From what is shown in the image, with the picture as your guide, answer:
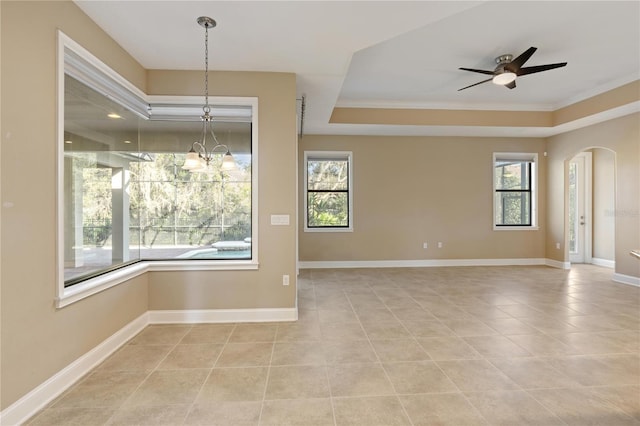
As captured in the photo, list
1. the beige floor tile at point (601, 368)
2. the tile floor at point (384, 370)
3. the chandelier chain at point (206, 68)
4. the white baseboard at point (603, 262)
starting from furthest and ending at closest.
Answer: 1. the white baseboard at point (603, 262)
2. the chandelier chain at point (206, 68)
3. the beige floor tile at point (601, 368)
4. the tile floor at point (384, 370)

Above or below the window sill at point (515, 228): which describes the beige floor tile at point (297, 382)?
below

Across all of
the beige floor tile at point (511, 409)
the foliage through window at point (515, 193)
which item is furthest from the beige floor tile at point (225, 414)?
the foliage through window at point (515, 193)

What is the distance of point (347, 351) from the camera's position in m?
2.73

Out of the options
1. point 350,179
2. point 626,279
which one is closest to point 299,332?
point 350,179

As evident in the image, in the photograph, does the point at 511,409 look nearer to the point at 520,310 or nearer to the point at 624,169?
the point at 520,310

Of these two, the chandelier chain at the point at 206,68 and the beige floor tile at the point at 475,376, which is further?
the chandelier chain at the point at 206,68

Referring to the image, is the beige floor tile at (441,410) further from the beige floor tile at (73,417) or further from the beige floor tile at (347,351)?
the beige floor tile at (73,417)

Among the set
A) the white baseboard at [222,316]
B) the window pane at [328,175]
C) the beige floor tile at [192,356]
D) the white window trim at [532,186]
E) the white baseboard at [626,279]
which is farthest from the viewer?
the white window trim at [532,186]

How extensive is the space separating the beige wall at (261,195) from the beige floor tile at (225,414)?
1545mm

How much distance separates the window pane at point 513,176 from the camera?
6906 millimetres

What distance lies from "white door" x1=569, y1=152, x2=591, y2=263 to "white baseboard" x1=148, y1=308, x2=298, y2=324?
7233 millimetres

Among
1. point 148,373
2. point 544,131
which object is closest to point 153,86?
point 148,373

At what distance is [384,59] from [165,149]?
9.97 feet

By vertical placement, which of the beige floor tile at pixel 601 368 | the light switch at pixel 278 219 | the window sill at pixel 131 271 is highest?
the light switch at pixel 278 219
